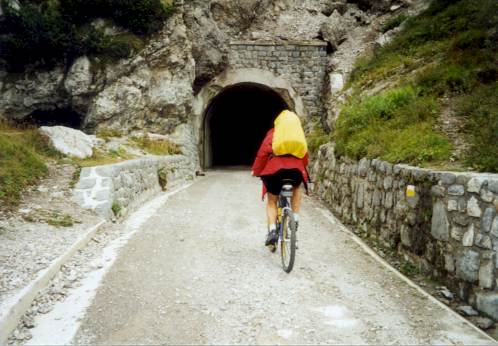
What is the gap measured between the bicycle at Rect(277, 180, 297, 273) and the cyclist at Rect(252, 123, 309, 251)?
105 millimetres

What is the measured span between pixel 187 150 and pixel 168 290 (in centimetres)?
1064

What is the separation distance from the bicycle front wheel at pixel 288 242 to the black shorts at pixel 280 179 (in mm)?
370

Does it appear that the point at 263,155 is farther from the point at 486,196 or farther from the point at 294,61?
the point at 294,61

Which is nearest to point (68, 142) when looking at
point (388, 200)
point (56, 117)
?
point (56, 117)

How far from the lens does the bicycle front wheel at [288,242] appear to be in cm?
436

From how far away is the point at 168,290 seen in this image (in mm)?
3975

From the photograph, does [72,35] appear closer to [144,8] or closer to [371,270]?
[144,8]

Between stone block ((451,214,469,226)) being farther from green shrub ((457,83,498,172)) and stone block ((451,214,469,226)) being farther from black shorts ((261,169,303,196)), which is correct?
black shorts ((261,169,303,196))

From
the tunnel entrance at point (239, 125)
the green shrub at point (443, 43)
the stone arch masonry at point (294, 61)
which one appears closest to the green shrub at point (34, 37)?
the stone arch masonry at point (294, 61)

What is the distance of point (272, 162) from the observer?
465cm

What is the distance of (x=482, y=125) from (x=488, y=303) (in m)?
2.96

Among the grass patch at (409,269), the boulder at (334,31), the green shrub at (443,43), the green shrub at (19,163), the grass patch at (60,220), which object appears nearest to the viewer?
the grass patch at (409,269)

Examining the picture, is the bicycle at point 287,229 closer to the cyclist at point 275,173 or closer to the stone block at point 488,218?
the cyclist at point 275,173

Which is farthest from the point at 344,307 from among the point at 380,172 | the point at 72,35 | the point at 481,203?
the point at 72,35
